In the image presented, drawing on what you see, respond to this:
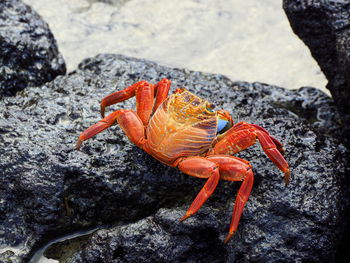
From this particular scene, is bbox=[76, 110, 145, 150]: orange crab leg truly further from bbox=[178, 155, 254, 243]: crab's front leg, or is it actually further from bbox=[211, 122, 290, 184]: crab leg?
bbox=[211, 122, 290, 184]: crab leg

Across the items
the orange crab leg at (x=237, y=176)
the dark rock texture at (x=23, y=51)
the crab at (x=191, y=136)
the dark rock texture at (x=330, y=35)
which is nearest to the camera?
the orange crab leg at (x=237, y=176)

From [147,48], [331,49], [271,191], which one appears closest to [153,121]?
[271,191]

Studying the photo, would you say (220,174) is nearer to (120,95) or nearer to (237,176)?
(237,176)

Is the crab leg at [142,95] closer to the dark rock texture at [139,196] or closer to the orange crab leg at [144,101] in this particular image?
the orange crab leg at [144,101]

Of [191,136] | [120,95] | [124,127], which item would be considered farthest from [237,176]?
[120,95]

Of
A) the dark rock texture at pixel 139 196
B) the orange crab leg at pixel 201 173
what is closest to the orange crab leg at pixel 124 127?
the dark rock texture at pixel 139 196

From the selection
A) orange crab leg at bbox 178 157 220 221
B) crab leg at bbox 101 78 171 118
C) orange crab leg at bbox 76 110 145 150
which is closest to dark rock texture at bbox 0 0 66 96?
crab leg at bbox 101 78 171 118
